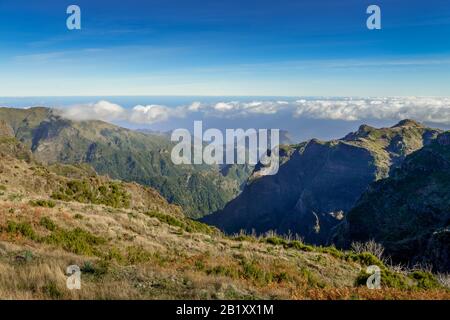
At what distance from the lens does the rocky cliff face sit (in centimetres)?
10516

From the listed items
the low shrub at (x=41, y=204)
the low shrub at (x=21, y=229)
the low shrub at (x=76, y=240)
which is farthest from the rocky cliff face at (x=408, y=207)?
the low shrub at (x=21, y=229)

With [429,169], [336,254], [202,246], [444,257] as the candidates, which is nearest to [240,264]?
[202,246]

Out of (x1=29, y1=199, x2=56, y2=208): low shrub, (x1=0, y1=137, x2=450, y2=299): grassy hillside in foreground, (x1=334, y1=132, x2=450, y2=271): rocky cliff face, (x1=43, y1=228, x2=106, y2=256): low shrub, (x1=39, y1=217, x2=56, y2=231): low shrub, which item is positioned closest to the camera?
(x1=0, y1=137, x2=450, y2=299): grassy hillside in foreground

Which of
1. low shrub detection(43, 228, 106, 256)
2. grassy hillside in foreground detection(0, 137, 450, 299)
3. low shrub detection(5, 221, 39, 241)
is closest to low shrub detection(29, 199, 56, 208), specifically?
grassy hillside in foreground detection(0, 137, 450, 299)

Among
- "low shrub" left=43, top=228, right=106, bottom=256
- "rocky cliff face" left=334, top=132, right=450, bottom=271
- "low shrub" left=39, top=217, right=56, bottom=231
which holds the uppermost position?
"low shrub" left=39, top=217, right=56, bottom=231

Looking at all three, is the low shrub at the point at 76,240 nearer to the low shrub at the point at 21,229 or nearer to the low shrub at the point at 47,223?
the low shrub at the point at 47,223

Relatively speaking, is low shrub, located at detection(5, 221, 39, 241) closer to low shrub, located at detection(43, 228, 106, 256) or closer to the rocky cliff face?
low shrub, located at detection(43, 228, 106, 256)

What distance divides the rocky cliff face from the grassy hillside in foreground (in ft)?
241

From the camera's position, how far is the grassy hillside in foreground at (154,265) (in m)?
11.7

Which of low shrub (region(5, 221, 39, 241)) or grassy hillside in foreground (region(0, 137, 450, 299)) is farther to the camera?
low shrub (region(5, 221, 39, 241))

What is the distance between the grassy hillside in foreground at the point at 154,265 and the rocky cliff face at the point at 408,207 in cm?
7340

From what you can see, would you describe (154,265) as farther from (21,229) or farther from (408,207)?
(408,207)
